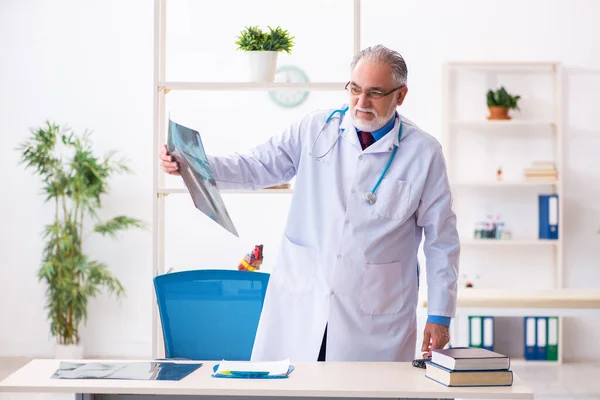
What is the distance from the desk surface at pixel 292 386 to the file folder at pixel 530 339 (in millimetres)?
3789

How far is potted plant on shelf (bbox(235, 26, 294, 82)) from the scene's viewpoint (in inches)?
140

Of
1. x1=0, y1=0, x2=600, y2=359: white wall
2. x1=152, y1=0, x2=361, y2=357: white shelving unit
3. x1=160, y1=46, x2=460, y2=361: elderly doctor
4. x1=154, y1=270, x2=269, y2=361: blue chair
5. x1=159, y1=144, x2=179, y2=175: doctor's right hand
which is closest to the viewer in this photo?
x1=159, y1=144, x2=179, y2=175: doctor's right hand

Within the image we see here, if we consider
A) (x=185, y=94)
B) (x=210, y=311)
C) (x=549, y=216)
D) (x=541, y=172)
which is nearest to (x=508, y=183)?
(x=541, y=172)

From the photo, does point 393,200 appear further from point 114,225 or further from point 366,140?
point 114,225

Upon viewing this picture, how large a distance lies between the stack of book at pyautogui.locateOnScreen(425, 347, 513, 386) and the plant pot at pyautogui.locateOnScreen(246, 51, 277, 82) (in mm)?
1864

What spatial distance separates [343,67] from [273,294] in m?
3.52

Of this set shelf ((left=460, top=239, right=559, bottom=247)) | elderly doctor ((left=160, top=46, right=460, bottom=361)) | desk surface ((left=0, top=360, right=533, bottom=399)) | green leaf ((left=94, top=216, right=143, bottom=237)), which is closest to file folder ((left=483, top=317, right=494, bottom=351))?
shelf ((left=460, top=239, right=559, bottom=247))

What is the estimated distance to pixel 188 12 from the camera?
5832 millimetres

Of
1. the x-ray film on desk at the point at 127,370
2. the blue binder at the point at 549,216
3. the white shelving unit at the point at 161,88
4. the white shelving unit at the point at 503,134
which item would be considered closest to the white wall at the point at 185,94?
the white shelving unit at the point at 503,134

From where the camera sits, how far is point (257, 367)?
214 centimetres

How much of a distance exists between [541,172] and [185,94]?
249cm

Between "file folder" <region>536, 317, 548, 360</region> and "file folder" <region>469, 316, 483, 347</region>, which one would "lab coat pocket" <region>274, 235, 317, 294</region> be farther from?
"file folder" <region>536, 317, 548, 360</region>

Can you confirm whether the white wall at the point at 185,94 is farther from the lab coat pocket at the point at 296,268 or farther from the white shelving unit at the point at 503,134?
the lab coat pocket at the point at 296,268

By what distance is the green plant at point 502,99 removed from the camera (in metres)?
5.75
